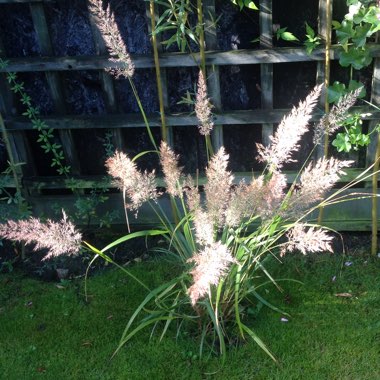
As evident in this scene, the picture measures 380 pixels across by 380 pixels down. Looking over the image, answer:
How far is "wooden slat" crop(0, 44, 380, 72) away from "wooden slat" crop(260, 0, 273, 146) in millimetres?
39

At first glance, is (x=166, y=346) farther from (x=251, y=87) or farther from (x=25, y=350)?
(x=251, y=87)

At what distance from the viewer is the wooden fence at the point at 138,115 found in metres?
2.31

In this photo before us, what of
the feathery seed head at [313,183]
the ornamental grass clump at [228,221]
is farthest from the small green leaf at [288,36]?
the feathery seed head at [313,183]

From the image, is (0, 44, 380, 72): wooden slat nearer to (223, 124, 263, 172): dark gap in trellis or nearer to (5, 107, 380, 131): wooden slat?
(5, 107, 380, 131): wooden slat

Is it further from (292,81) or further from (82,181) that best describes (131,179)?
(292,81)

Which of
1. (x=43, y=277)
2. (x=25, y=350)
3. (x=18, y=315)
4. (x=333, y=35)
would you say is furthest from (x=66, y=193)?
(x=333, y=35)

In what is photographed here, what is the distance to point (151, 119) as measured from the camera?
8.29ft

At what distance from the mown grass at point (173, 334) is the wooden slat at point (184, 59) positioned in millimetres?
993

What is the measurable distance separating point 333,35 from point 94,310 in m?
→ 1.70

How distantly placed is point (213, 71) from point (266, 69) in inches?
9.9

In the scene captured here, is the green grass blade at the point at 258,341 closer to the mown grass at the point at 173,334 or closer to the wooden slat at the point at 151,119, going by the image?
the mown grass at the point at 173,334

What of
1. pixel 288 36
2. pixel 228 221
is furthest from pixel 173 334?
pixel 288 36

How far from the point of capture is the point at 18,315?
7.59 feet

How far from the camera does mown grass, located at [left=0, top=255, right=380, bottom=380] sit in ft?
6.39
